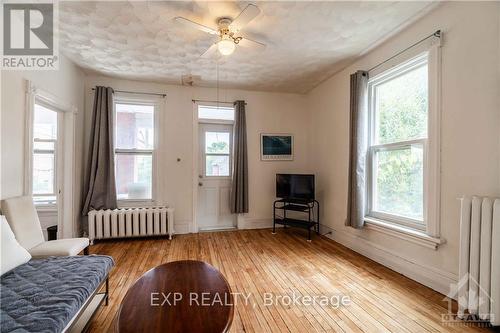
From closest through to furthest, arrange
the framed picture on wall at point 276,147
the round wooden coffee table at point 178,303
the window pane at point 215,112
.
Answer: the round wooden coffee table at point 178,303
the window pane at point 215,112
the framed picture on wall at point 276,147

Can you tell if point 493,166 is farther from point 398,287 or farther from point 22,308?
point 22,308

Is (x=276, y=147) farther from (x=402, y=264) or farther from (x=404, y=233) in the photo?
(x=402, y=264)

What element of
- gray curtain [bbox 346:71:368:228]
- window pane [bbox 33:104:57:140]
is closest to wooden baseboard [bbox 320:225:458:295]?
gray curtain [bbox 346:71:368:228]

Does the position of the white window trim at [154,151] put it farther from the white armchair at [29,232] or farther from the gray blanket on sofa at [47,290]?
the gray blanket on sofa at [47,290]

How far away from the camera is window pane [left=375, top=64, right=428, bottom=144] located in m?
2.43

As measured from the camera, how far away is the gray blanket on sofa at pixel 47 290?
1136mm

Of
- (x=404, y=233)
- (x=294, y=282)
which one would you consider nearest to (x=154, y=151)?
(x=294, y=282)

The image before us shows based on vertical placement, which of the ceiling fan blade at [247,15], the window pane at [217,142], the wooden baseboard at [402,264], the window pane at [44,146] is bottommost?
the wooden baseboard at [402,264]

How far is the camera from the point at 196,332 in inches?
42.4

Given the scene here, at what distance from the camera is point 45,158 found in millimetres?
3422

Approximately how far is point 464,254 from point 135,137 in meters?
4.47

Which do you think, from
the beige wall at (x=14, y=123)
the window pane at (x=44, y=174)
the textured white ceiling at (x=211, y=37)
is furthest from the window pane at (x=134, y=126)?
the beige wall at (x=14, y=123)

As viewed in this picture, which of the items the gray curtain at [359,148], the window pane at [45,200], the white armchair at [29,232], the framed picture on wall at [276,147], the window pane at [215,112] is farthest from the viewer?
the framed picture on wall at [276,147]

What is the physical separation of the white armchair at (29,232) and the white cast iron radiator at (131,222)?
1374 mm
